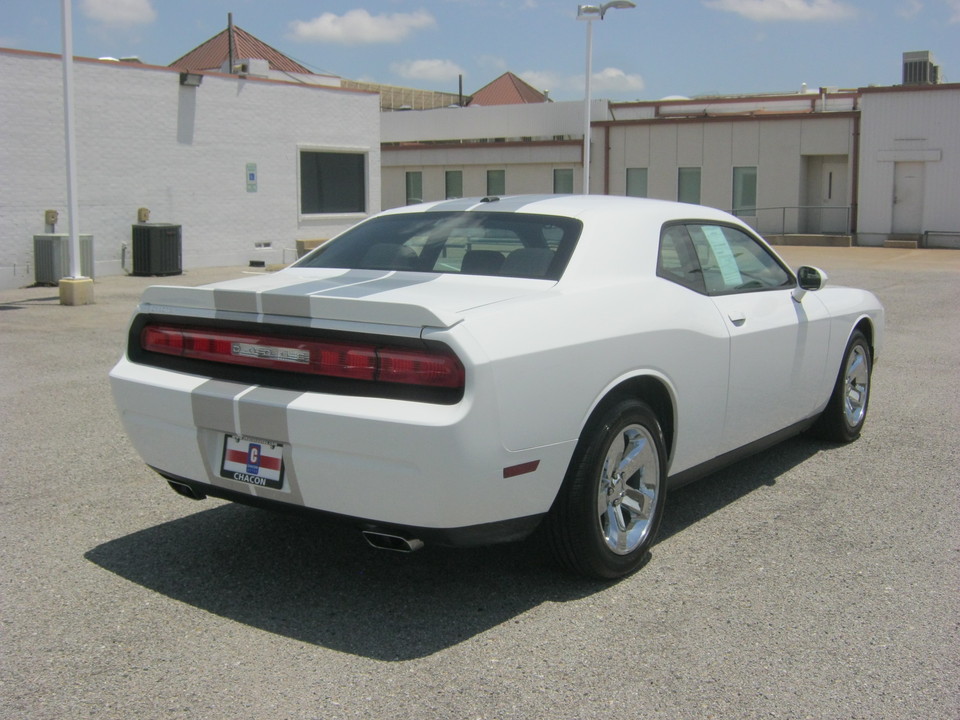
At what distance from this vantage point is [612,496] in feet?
13.9

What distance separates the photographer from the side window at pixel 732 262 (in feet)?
16.9

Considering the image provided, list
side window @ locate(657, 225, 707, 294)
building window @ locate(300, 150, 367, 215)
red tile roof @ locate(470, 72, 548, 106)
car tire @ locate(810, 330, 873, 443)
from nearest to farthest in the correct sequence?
1. side window @ locate(657, 225, 707, 294)
2. car tire @ locate(810, 330, 873, 443)
3. building window @ locate(300, 150, 367, 215)
4. red tile roof @ locate(470, 72, 548, 106)

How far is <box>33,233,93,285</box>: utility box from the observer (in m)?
17.2

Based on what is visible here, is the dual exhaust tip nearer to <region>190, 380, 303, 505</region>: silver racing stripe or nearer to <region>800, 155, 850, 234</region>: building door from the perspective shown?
<region>190, 380, 303, 505</region>: silver racing stripe

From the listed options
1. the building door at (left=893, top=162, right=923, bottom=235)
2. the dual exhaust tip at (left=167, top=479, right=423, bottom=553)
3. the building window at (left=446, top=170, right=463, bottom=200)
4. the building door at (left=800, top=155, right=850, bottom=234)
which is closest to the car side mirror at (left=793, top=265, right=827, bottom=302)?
the dual exhaust tip at (left=167, top=479, right=423, bottom=553)

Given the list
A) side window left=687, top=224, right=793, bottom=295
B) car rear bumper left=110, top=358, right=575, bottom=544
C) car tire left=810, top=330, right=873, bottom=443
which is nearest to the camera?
car rear bumper left=110, top=358, right=575, bottom=544

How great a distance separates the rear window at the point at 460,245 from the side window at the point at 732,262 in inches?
33.0

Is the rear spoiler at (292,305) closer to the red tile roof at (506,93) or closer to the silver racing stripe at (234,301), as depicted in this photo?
the silver racing stripe at (234,301)

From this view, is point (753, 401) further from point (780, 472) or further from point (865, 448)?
point (865, 448)

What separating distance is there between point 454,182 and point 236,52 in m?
14.3

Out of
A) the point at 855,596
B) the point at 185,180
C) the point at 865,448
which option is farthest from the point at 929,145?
the point at 855,596

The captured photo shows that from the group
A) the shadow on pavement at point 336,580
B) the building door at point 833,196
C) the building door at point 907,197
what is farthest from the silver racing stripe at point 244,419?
the building door at point 833,196

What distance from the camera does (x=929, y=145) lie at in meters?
31.9

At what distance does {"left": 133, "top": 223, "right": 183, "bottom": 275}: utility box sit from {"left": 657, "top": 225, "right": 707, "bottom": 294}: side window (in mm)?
16170
